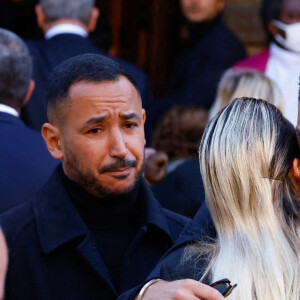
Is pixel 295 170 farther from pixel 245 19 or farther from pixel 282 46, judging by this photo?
pixel 245 19

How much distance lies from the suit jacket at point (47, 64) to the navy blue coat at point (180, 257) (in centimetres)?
200

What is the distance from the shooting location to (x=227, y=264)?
2.53 m

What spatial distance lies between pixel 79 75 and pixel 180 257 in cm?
98

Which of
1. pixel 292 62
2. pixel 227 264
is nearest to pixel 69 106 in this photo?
pixel 227 264

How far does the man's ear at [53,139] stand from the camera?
331 cm

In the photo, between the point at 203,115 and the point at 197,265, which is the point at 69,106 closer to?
the point at 197,265

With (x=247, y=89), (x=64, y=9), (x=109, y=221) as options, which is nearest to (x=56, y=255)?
(x=109, y=221)

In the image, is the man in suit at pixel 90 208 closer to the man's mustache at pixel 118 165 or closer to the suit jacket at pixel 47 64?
the man's mustache at pixel 118 165

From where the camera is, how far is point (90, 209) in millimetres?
3189

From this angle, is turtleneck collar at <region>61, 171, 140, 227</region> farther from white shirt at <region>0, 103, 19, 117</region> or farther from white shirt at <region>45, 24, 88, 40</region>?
white shirt at <region>45, 24, 88, 40</region>

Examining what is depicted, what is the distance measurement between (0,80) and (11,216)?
97 centimetres

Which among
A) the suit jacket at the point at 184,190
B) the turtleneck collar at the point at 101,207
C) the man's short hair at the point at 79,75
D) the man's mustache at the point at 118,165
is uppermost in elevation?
the man's short hair at the point at 79,75

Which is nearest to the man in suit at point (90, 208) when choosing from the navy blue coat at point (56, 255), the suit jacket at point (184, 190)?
the navy blue coat at point (56, 255)

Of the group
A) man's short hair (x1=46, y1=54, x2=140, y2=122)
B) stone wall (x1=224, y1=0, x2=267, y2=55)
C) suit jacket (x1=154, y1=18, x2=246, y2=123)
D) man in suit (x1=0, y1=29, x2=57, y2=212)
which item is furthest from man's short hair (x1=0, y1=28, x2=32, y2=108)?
stone wall (x1=224, y1=0, x2=267, y2=55)
